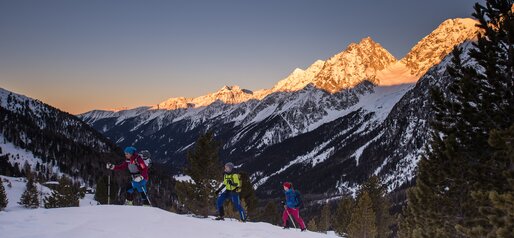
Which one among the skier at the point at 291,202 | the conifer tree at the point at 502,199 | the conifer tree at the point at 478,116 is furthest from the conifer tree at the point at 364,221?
the conifer tree at the point at 502,199

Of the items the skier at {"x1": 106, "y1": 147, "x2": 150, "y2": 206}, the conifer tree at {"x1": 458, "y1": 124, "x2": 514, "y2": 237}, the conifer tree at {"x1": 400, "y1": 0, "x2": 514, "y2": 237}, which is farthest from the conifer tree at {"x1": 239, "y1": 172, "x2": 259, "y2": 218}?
the conifer tree at {"x1": 458, "y1": 124, "x2": 514, "y2": 237}

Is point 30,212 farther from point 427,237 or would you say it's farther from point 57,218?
point 427,237

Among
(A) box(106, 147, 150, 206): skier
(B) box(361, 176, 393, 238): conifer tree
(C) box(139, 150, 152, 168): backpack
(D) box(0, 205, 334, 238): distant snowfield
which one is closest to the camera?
(D) box(0, 205, 334, 238): distant snowfield

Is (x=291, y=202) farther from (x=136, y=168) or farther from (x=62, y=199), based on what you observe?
(x=62, y=199)

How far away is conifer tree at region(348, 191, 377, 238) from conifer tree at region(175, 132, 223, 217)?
2020 cm

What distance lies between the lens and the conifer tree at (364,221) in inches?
2023

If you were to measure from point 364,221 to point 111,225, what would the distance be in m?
43.9

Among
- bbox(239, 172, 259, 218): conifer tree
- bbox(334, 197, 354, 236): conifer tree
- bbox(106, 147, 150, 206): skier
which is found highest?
bbox(106, 147, 150, 206): skier

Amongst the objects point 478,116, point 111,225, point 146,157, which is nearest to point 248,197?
point 146,157

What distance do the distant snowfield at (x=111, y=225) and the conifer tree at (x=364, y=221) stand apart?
37352 mm

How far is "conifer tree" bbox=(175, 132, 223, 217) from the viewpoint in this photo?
41.1 m

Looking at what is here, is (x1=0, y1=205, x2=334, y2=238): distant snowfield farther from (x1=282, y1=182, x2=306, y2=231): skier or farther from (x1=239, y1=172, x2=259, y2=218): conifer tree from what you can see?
(x1=239, y1=172, x2=259, y2=218): conifer tree

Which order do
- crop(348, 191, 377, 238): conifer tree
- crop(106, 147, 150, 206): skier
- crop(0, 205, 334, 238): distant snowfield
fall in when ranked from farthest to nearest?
1. crop(348, 191, 377, 238): conifer tree
2. crop(106, 147, 150, 206): skier
3. crop(0, 205, 334, 238): distant snowfield

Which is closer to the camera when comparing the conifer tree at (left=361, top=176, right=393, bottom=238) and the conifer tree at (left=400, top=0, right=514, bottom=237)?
the conifer tree at (left=400, top=0, right=514, bottom=237)
